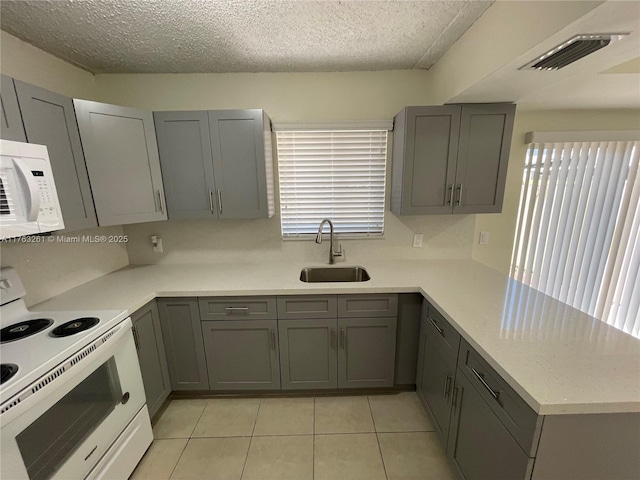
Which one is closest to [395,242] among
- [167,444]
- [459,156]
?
[459,156]

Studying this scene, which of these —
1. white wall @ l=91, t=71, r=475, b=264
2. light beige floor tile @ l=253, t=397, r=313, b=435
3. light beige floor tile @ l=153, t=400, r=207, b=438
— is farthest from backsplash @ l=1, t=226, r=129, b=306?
light beige floor tile @ l=253, t=397, r=313, b=435

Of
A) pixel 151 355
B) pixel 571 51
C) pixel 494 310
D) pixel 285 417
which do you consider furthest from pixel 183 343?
pixel 571 51

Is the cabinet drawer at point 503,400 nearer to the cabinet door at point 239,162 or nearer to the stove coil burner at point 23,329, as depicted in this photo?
the cabinet door at point 239,162

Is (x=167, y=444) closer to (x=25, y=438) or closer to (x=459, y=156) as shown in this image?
(x=25, y=438)

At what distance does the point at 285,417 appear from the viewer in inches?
71.5

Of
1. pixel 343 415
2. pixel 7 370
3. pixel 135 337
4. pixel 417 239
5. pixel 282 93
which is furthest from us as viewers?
pixel 417 239

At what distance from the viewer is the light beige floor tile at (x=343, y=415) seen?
173cm

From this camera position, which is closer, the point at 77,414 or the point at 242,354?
the point at 77,414

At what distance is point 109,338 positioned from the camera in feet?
4.17

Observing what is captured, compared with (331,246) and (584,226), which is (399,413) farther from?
(584,226)

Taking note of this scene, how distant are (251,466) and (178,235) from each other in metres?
1.85

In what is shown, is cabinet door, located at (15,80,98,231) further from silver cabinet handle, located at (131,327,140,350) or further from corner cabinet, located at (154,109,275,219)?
silver cabinet handle, located at (131,327,140,350)

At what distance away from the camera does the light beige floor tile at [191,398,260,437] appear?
172cm

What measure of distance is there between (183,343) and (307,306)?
974mm
